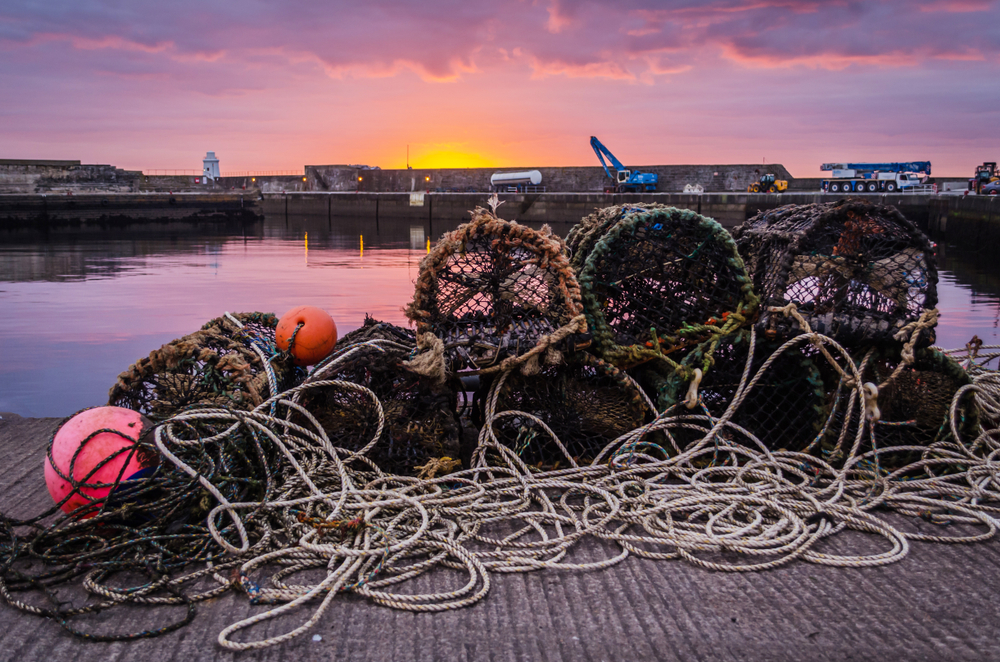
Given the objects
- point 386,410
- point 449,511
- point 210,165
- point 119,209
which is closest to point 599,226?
point 386,410

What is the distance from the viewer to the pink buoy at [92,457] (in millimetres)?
2385

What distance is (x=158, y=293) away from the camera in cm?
1275

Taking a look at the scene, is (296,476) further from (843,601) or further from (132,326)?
(132,326)

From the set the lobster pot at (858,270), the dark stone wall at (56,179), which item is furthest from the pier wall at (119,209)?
the lobster pot at (858,270)

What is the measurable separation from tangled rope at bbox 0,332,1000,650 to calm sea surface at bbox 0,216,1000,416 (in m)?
3.68

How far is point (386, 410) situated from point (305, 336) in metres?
0.83

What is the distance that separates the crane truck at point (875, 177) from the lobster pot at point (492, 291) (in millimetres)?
35052

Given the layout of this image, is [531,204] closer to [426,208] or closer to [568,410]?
[426,208]

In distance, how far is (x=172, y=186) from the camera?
57188mm

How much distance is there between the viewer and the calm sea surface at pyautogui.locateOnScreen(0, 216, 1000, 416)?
7.07 m

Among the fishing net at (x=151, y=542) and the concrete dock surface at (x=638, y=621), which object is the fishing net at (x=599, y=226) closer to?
the concrete dock surface at (x=638, y=621)

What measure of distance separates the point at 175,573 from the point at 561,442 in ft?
5.45

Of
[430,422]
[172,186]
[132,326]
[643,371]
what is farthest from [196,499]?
[172,186]

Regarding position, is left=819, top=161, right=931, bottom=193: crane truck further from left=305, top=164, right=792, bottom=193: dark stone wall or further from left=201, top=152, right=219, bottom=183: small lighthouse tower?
left=201, top=152, right=219, bottom=183: small lighthouse tower
